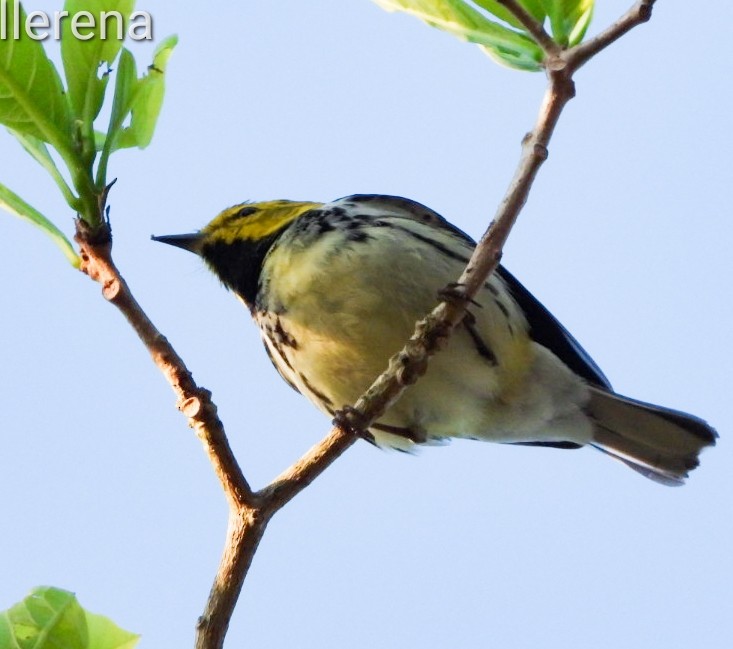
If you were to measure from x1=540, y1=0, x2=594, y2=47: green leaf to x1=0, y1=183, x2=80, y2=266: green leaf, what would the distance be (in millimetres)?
1238

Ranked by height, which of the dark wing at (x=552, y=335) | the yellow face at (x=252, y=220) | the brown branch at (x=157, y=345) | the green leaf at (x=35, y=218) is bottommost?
the brown branch at (x=157, y=345)

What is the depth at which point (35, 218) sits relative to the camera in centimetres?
236

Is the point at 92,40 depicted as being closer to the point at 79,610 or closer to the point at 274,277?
the point at 79,610

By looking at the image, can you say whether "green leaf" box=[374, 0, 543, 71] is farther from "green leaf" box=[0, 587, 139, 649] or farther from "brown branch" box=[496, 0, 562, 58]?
"green leaf" box=[0, 587, 139, 649]

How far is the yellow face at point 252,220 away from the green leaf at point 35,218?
6.55 feet

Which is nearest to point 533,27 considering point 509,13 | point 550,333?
point 509,13

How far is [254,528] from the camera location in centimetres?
234

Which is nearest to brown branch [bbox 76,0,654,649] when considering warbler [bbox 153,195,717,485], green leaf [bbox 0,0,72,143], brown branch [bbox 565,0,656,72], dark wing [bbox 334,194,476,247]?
brown branch [bbox 565,0,656,72]

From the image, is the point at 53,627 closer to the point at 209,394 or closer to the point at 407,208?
the point at 209,394

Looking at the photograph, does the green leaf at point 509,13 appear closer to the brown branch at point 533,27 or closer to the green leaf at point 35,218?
the brown branch at point 533,27

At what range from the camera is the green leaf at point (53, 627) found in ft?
6.70

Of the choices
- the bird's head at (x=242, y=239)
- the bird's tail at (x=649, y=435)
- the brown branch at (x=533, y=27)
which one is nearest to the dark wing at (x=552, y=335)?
the bird's tail at (x=649, y=435)

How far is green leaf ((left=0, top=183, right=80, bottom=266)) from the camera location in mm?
2318

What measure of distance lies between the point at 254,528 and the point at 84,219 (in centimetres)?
80
